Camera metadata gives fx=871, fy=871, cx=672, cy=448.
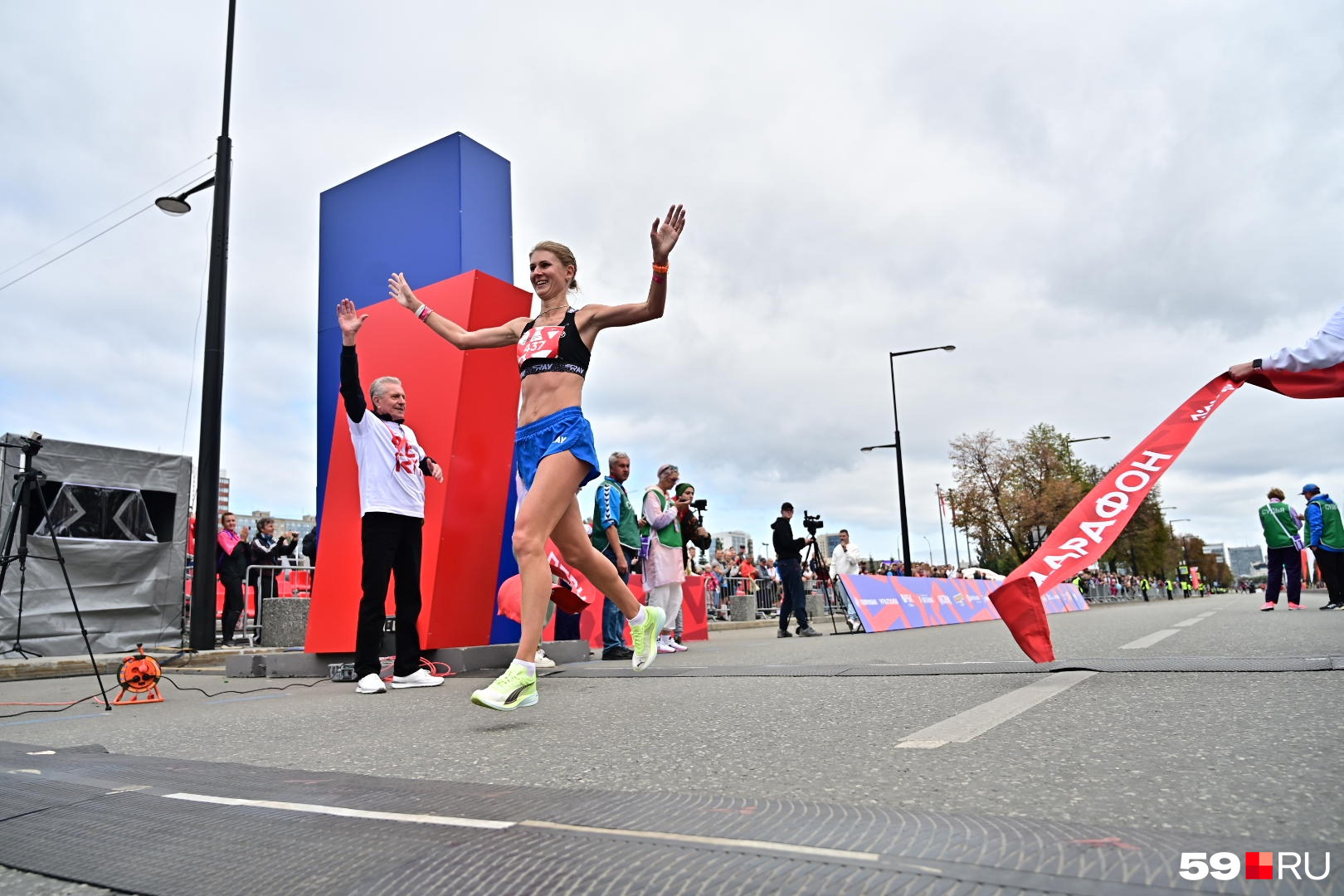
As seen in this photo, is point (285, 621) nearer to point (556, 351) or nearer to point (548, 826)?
point (556, 351)

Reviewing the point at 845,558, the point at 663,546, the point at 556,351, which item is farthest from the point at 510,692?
the point at 845,558

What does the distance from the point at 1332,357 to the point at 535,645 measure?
3896 mm

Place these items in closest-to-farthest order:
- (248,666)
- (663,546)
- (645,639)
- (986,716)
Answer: (986,716), (645,639), (248,666), (663,546)

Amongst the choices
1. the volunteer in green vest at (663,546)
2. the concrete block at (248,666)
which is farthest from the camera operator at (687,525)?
the concrete block at (248,666)

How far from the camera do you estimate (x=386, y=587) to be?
579 cm

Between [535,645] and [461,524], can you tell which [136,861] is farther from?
[461,524]

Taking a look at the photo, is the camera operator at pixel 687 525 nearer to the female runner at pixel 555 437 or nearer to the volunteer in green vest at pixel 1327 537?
the female runner at pixel 555 437

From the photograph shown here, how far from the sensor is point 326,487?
23.6 feet

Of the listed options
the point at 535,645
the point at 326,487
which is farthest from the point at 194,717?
the point at 326,487

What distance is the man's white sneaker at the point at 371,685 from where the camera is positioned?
5.38 meters

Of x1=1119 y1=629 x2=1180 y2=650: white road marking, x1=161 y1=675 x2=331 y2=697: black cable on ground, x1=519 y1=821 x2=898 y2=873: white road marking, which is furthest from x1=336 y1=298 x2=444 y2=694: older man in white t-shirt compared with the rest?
x1=1119 y1=629 x2=1180 y2=650: white road marking

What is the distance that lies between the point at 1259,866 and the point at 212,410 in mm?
10838
